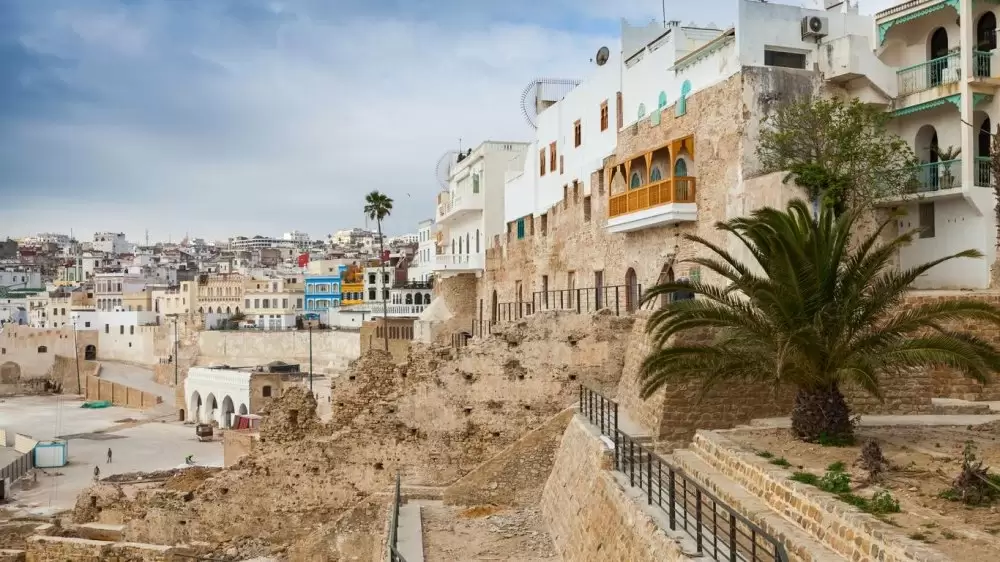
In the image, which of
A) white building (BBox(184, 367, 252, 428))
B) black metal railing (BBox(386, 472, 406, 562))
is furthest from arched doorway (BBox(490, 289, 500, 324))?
black metal railing (BBox(386, 472, 406, 562))

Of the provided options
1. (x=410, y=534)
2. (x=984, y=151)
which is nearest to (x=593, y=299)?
(x=984, y=151)

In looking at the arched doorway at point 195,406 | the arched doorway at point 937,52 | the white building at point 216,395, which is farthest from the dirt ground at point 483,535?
the arched doorway at point 195,406

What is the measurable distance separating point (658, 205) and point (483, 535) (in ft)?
28.0

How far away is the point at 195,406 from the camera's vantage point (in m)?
51.0

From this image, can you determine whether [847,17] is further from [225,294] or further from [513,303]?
[225,294]

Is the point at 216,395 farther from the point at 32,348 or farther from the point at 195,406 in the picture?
the point at 32,348

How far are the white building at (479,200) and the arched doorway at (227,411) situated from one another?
15.0 meters

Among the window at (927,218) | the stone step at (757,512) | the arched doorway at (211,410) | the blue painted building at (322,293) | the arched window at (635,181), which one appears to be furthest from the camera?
the blue painted building at (322,293)

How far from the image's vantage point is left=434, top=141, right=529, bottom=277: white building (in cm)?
3675

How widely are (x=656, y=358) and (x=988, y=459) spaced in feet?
13.5

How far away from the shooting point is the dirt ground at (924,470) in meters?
7.39

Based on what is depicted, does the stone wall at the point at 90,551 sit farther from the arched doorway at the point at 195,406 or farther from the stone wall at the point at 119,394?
the stone wall at the point at 119,394

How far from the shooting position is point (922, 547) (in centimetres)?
694

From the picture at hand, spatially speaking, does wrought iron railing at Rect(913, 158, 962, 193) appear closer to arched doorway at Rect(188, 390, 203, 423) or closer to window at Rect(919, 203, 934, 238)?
window at Rect(919, 203, 934, 238)
